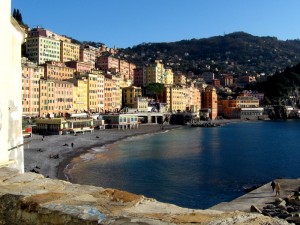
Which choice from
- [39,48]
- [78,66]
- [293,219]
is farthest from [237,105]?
[293,219]

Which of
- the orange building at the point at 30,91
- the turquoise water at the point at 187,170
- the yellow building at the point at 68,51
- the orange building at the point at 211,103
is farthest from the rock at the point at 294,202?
the orange building at the point at 211,103

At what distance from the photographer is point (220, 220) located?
116 inches

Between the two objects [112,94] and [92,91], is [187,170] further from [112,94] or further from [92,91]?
[112,94]

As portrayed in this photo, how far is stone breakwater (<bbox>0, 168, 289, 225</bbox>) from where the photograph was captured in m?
2.96

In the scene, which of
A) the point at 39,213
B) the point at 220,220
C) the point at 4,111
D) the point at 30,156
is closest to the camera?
the point at 220,220

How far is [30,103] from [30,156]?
1364 inches

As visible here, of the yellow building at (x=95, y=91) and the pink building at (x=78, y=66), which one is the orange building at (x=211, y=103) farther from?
the yellow building at (x=95, y=91)

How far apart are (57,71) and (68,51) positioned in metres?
31.1

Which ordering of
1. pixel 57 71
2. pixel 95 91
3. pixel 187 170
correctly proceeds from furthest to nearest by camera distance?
pixel 95 91, pixel 57 71, pixel 187 170

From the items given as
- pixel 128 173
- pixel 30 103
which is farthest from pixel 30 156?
pixel 30 103

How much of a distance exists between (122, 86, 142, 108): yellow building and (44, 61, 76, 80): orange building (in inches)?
729

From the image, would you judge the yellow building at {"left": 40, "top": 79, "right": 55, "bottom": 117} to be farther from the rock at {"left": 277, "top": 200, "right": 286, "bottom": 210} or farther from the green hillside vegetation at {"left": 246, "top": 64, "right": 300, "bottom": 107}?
the green hillside vegetation at {"left": 246, "top": 64, "right": 300, "bottom": 107}

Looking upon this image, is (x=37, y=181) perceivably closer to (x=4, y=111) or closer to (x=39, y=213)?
(x=39, y=213)

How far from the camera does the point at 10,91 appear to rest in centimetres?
514
